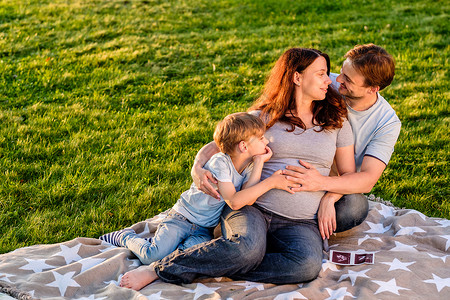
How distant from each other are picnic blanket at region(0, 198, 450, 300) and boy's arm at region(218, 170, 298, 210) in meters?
0.58

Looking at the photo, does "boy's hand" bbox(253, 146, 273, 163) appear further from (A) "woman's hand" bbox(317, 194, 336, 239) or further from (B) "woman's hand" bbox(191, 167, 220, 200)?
(A) "woman's hand" bbox(317, 194, 336, 239)

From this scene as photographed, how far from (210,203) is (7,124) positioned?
3509mm

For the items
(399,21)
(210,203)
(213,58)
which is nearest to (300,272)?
(210,203)

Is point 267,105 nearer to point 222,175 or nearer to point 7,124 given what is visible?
point 222,175

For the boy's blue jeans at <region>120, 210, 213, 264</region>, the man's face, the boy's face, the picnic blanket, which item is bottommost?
the picnic blanket

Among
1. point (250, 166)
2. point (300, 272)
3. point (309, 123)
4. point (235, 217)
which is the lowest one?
point (300, 272)

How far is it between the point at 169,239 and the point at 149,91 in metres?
3.97

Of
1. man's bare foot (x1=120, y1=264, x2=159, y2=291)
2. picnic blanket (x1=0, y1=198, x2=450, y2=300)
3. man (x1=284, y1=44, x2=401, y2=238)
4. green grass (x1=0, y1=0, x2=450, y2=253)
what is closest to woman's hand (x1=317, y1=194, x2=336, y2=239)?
man (x1=284, y1=44, x2=401, y2=238)

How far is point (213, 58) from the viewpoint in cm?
876

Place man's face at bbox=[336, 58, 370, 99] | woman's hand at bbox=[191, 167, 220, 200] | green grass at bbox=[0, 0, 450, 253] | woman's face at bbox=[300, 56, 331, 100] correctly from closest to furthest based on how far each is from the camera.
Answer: woman's hand at bbox=[191, 167, 220, 200] < woman's face at bbox=[300, 56, 331, 100] < man's face at bbox=[336, 58, 370, 99] < green grass at bbox=[0, 0, 450, 253]

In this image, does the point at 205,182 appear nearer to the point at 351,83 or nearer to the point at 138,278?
the point at 138,278

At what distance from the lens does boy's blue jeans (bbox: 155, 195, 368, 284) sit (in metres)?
3.43

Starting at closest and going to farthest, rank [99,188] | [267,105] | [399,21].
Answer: [267,105]
[99,188]
[399,21]

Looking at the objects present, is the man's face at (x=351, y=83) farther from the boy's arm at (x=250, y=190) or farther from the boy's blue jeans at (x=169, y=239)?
the boy's blue jeans at (x=169, y=239)
